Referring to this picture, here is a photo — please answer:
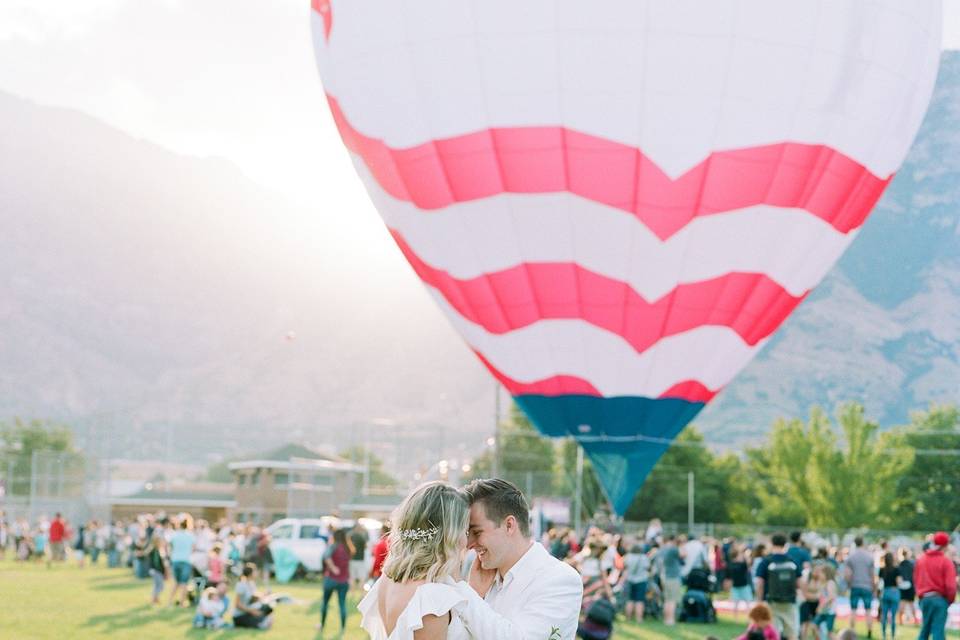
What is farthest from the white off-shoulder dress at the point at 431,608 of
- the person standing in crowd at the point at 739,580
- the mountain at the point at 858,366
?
the mountain at the point at 858,366

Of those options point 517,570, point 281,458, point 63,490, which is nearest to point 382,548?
point 517,570

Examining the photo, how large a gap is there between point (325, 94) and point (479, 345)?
127 inches

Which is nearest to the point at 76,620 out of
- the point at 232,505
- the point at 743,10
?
the point at 743,10

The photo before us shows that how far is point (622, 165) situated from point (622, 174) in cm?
9

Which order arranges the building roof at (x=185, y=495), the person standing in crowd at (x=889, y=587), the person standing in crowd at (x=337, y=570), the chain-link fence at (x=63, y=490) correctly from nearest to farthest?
the person standing in crowd at (x=337, y=570) < the person standing in crowd at (x=889, y=587) < the chain-link fence at (x=63, y=490) < the building roof at (x=185, y=495)

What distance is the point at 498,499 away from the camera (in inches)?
154

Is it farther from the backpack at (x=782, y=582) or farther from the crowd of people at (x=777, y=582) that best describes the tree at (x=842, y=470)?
the backpack at (x=782, y=582)

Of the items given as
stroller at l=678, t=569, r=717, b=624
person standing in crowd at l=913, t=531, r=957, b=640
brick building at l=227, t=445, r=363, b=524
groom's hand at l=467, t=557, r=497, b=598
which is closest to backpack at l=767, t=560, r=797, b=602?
person standing in crowd at l=913, t=531, r=957, b=640

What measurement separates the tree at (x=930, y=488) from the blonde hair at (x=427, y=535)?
68.0 m

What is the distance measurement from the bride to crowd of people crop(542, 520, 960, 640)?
6.04 m

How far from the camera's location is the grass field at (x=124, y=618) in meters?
14.7

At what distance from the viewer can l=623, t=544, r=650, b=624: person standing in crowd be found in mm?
18406

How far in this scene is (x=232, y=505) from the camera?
5659 cm

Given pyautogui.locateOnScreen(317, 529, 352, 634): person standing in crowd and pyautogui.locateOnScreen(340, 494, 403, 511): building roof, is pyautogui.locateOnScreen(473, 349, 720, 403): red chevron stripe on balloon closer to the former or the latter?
pyautogui.locateOnScreen(317, 529, 352, 634): person standing in crowd
